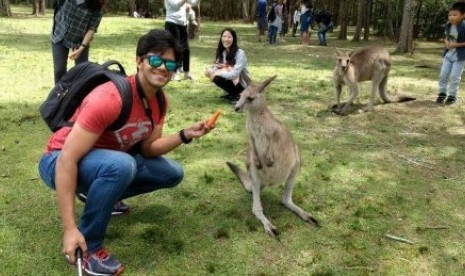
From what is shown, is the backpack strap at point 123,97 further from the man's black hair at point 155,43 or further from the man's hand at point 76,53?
the man's hand at point 76,53

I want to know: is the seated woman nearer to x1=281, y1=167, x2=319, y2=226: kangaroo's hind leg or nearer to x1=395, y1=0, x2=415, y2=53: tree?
x1=281, y1=167, x2=319, y2=226: kangaroo's hind leg

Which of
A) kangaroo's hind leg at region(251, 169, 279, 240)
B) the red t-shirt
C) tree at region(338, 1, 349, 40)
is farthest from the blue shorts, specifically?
the red t-shirt

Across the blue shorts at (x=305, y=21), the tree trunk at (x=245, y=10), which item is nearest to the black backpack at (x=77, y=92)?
the blue shorts at (x=305, y=21)

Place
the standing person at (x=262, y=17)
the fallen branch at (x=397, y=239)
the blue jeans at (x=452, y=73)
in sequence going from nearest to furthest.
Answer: the fallen branch at (x=397, y=239)
the blue jeans at (x=452, y=73)
the standing person at (x=262, y=17)

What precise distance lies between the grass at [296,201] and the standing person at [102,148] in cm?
34

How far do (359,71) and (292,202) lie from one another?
310 centimetres

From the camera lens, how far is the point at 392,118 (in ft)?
18.6

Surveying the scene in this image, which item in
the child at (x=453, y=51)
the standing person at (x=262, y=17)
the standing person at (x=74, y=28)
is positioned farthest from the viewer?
the standing person at (x=262, y=17)

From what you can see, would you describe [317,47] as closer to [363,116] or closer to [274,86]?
[274,86]

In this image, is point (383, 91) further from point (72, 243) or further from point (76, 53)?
point (72, 243)

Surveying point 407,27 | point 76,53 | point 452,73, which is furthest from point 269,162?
point 407,27

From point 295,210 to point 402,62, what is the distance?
7.69 meters

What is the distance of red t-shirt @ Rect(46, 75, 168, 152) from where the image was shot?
2195mm

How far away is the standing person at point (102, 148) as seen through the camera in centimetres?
217
